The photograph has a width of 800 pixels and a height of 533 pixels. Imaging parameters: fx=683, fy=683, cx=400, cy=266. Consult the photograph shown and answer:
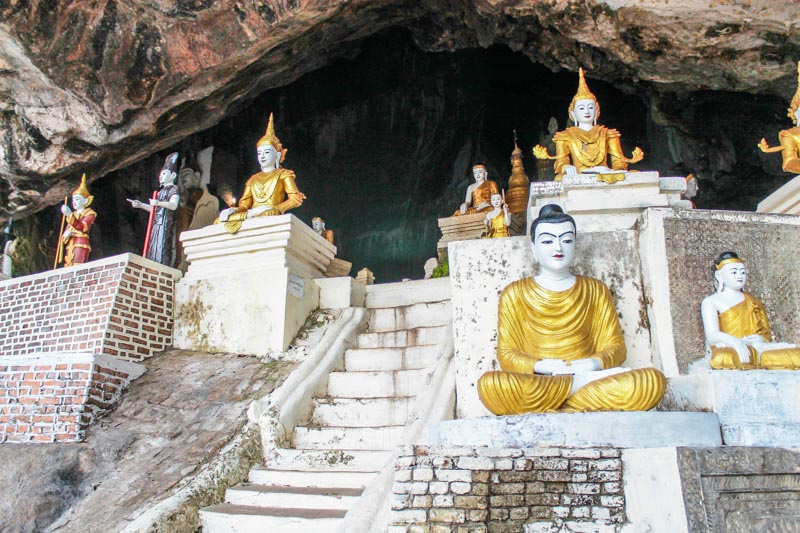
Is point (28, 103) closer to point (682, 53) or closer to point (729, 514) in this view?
point (682, 53)

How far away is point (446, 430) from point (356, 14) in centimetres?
770

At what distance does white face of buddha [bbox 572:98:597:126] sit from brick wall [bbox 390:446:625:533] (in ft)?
13.0

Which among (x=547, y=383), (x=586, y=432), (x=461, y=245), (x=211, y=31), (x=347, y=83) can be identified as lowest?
(x=586, y=432)

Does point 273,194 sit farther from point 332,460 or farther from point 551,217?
point 551,217

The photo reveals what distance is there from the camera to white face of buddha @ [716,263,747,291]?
426 centimetres

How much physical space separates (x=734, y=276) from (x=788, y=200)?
2568 mm

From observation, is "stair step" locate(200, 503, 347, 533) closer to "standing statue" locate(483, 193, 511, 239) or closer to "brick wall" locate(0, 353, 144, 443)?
"brick wall" locate(0, 353, 144, 443)

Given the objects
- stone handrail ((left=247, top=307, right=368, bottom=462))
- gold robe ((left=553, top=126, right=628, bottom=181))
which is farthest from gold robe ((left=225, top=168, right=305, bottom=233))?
gold robe ((left=553, top=126, right=628, bottom=181))

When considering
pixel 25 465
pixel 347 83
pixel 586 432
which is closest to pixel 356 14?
pixel 347 83

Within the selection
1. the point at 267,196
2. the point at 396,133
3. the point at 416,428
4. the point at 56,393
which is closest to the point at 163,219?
the point at 267,196

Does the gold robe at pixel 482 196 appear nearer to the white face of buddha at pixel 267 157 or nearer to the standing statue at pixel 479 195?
the standing statue at pixel 479 195

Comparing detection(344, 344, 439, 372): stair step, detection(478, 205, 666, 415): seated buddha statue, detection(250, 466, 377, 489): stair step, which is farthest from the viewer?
detection(344, 344, 439, 372): stair step

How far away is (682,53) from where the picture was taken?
28.0 feet

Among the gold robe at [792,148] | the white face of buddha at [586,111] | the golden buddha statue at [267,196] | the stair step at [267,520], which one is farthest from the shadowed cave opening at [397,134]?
the stair step at [267,520]
